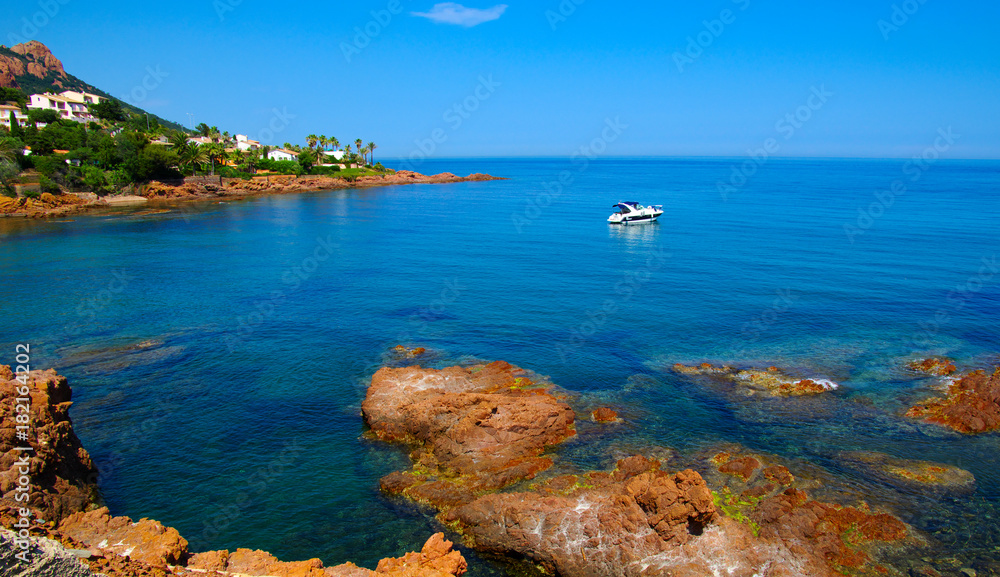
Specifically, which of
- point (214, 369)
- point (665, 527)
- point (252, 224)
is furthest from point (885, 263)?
point (252, 224)

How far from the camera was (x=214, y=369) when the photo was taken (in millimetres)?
35188

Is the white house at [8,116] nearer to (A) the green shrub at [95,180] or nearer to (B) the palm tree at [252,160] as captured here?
(A) the green shrub at [95,180]

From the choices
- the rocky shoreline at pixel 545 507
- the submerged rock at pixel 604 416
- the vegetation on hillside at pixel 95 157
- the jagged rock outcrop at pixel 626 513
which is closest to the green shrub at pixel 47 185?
the vegetation on hillside at pixel 95 157

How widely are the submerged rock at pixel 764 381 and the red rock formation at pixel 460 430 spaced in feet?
36.1

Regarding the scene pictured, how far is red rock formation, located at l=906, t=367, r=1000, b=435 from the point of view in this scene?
2805 cm

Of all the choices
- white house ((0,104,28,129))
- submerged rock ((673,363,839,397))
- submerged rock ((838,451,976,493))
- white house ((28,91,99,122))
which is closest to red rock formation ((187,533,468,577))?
submerged rock ((838,451,976,493))

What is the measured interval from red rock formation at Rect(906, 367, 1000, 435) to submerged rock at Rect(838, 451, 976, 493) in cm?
489

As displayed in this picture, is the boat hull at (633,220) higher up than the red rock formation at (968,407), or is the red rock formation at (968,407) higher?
the boat hull at (633,220)

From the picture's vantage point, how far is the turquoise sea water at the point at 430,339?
23328 mm

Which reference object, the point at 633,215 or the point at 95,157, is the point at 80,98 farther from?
the point at 633,215

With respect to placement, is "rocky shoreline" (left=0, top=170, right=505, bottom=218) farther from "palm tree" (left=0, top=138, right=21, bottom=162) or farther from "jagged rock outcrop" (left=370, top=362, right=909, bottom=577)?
"jagged rock outcrop" (left=370, top=362, right=909, bottom=577)

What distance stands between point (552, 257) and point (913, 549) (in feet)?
176

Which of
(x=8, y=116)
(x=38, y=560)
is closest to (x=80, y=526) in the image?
(x=38, y=560)

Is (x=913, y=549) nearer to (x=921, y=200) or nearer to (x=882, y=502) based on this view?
(x=882, y=502)
